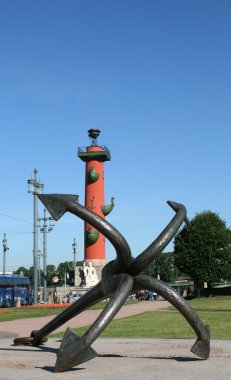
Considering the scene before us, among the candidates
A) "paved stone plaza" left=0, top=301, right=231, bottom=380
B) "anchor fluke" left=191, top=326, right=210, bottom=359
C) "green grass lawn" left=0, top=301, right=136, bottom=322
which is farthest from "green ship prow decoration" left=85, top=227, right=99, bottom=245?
"anchor fluke" left=191, top=326, right=210, bottom=359

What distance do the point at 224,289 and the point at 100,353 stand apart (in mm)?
53057

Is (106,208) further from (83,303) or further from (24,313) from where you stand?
(83,303)

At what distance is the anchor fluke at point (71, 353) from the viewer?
7656 millimetres

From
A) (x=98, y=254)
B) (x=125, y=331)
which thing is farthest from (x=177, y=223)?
(x=98, y=254)

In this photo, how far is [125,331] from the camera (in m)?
15.8

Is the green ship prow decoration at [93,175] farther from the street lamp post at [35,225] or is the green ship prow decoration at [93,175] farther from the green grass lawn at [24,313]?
the green grass lawn at [24,313]

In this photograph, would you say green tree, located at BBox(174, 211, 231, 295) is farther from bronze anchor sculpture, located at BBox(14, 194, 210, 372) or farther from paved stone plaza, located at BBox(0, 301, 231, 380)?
bronze anchor sculpture, located at BBox(14, 194, 210, 372)

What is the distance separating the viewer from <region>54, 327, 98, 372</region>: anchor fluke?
25.1ft

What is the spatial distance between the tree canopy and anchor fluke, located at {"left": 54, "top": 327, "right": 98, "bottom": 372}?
4623 centimetres

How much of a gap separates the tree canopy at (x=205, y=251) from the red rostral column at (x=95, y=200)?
8974 mm

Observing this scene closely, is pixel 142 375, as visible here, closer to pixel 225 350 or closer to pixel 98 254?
pixel 225 350

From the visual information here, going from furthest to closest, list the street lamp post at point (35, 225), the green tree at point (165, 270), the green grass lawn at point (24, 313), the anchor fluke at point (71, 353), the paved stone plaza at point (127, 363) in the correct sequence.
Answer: the green tree at point (165, 270), the street lamp post at point (35, 225), the green grass lawn at point (24, 313), the anchor fluke at point (71, 353), the paved stone plaza at point (127, 363)

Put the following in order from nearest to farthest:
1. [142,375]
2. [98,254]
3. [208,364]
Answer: [142,375]
[208,364]
[98,254]

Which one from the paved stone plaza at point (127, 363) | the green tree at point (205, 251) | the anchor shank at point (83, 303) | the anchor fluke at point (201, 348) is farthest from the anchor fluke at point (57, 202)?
the green tree at point (205, 251)
